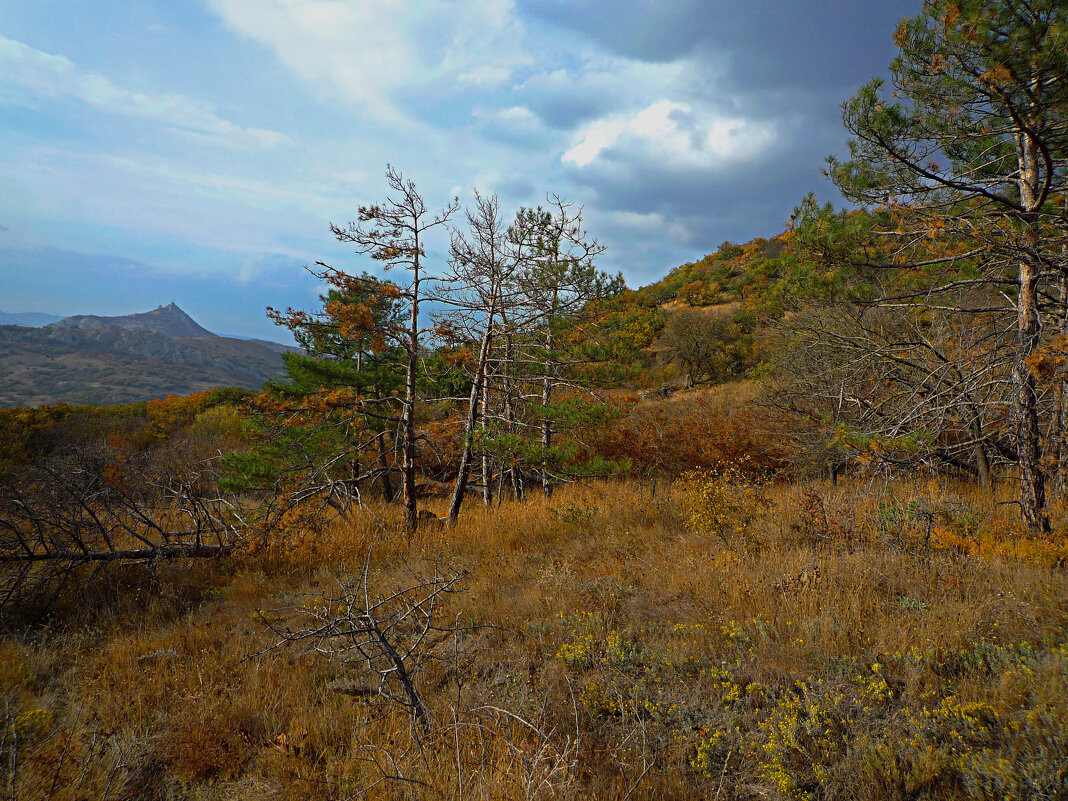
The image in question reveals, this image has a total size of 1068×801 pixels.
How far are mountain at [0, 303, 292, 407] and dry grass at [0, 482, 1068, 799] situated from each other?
3345 cm

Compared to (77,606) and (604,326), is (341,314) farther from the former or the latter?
(604,326)

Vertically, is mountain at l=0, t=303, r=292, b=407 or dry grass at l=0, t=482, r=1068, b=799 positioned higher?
mountain at l=0, t=303, r=292, b=407

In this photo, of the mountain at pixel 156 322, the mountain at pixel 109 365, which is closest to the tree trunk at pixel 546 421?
the mountain at pixel 109 365

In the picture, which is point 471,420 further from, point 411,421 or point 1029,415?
point 1029,415

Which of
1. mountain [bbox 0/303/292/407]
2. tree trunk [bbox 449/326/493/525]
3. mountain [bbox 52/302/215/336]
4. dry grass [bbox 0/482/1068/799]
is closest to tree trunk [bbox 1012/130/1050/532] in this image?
dry grass [bbox 0/482/1068/799]

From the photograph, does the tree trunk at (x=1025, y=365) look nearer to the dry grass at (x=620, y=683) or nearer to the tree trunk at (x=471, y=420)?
the dry grass at (x=620, y=683)

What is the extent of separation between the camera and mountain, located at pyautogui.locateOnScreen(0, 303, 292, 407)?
210 feet

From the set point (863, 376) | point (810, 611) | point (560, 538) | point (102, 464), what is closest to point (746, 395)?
point (863, 376)

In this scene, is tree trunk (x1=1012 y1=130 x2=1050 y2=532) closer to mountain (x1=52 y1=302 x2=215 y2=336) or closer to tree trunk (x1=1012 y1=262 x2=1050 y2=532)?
tree trunk (x1=1012 y1=262 x2=1050 y2=532)

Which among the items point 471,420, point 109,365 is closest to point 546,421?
point 471,420

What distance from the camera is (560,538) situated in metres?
7.19

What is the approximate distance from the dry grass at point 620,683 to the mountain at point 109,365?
1317 inches

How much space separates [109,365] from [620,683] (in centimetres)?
11748

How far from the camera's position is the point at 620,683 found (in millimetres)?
3479
